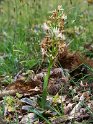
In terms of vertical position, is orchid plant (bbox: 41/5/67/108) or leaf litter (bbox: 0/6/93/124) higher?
orchid plant (bbox: 41/5/67/108)

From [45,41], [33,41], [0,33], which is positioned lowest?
[45,41]

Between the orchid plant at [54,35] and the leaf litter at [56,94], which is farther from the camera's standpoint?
the leaf litter at [56,94]

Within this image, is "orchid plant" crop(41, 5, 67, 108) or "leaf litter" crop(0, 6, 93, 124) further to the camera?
"leaf litter" crop(0, 6, 93, 124)

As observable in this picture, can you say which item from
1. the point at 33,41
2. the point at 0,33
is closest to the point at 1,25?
the point at 0,33

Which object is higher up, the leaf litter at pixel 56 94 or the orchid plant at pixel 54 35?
the orchid plant at pixel 54 35

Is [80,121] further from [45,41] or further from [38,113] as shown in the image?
[45,41]

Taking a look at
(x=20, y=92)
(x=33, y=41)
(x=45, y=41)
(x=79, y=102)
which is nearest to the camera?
(x=45, y=41)

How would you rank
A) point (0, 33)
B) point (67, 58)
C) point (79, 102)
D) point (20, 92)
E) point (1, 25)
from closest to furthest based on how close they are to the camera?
point (79, 102) < point (20, 92) < point (67, 58) < point (0, 33) < point (1, 25)

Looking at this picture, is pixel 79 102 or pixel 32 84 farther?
pixel 32 84

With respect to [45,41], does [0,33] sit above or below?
above

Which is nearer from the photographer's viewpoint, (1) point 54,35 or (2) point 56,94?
(1) point 54,35

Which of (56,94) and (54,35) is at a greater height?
(54,35)
